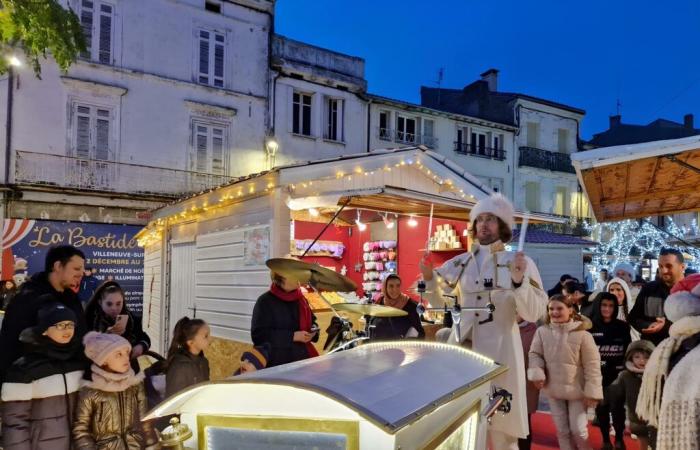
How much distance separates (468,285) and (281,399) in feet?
7.16

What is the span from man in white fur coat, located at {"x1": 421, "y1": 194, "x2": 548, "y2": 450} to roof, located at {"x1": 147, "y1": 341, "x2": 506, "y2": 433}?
2.88 ft

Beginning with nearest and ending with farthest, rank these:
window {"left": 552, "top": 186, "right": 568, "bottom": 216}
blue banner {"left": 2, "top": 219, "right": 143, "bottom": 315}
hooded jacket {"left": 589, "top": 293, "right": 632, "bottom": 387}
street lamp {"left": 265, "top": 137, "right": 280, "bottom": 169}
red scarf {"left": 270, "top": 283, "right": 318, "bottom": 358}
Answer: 1. red scarf {"left": 270, "top": 283, "right": 318, "bottom": 358}
2. hooded jacket {"left": 589, "top": 293, "right": 632, "bottom": 387}
3. blue banner {"left": 2, "top": 219, "right": 143, "bottom": 315}
4. street lamp {"left": 265, "top": 137, "right": 280, "bottom": 169}
5. window {"left": 552, "top": 186, "right": 568, "bottom": 216}

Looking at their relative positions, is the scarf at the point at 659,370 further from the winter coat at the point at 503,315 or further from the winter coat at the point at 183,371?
the winter coat at the point at 183,371

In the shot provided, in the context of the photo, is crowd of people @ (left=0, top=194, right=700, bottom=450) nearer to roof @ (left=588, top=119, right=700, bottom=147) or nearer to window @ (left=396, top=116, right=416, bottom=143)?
window @ (left=396, top=116, right=416, bottom=143)

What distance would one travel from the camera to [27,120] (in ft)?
46.3

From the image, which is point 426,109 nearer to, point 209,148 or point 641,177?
point 209,148

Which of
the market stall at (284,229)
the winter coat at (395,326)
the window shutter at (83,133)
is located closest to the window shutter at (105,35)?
the window shutter at (83,133)

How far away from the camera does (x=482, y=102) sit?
24766 millimetres

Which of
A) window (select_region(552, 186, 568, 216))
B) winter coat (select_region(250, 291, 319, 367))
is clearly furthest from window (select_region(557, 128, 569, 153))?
winter coat (select_region(250, 291, 319, 367))

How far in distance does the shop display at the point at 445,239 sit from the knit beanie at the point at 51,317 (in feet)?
24.5

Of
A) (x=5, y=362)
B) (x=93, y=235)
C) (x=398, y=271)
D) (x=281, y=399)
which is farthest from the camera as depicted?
(x=93, y=235)

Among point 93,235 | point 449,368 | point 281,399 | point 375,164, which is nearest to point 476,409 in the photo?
point 449,368

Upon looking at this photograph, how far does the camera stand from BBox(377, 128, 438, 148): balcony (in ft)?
65.2

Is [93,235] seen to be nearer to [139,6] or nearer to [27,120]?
[27,120]
